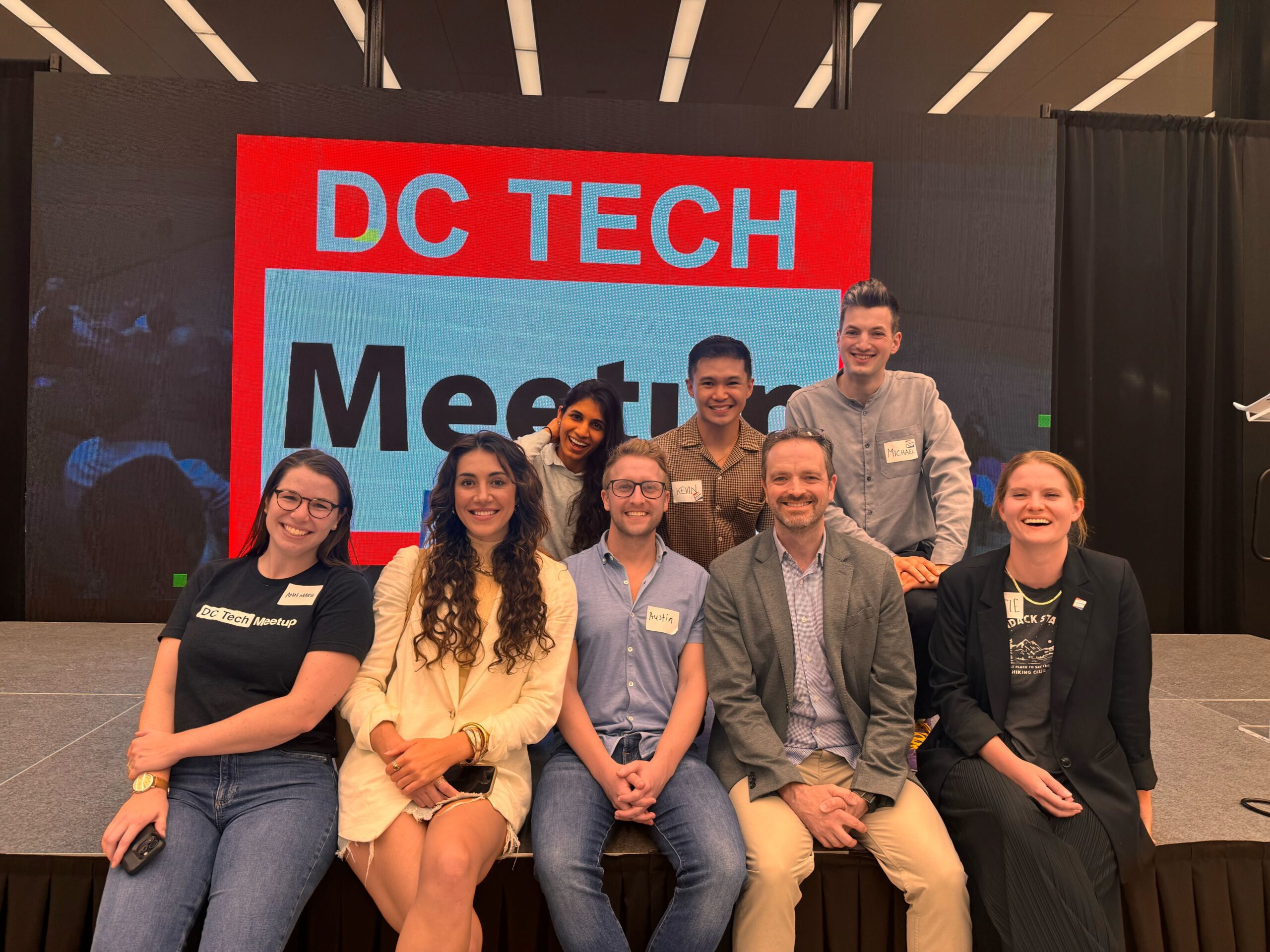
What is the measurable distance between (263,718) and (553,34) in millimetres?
5132

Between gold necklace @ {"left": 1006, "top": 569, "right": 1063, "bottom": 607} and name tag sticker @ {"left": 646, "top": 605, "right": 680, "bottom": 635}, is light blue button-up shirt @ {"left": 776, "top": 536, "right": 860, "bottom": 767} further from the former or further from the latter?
gold necklace @ {"left": 1006, "top": 569, "right": 1063, "bottom": 607}

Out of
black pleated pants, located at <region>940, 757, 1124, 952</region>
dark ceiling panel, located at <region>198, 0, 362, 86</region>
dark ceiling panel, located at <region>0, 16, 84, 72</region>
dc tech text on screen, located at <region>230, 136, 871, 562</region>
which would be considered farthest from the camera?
dark ceiling panel, located at <region>0, 16, 84, 72</region>

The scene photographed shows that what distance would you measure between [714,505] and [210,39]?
17.6 feet

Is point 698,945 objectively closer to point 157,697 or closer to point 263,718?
point 263,718

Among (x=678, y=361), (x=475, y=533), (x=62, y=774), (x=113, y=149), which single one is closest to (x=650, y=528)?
(x=475, y=533)

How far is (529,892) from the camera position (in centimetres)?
191

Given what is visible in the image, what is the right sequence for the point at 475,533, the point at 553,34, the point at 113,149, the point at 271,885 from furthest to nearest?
the point at 553,34
the point at 113,149
the point at 475,533
the point at 271,885

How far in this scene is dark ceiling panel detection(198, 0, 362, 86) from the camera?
5402mm

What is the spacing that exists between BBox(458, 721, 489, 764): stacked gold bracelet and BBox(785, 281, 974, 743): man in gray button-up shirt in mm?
1255

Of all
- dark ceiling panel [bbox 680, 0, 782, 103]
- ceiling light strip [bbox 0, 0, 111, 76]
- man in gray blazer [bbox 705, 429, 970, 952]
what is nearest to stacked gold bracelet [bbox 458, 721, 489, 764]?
man in gray blazer [bbox 705, 429, 970, 952]

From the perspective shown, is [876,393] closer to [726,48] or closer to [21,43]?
[726,48]

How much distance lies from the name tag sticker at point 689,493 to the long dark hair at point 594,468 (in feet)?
0.73

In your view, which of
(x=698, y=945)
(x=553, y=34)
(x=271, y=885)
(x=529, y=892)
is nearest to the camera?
(x=271, y=885)

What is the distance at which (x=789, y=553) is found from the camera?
212 centimetres
